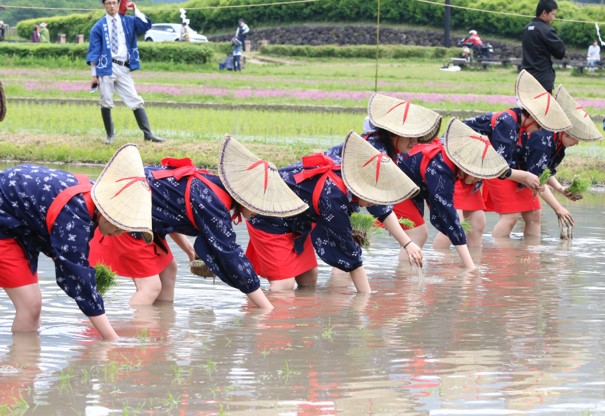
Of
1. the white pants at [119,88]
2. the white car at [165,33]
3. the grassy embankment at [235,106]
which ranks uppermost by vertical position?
the white pants at [119,88]

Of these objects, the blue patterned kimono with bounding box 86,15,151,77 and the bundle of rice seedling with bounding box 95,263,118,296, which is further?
the blue patterned kimono with bounding box 86,15,151,77

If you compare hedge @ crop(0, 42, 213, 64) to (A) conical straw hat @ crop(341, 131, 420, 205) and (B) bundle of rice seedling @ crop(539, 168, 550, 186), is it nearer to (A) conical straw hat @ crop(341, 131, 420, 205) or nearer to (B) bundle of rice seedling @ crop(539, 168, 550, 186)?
(B) bundle of rice seedling @ crop(539, 168, 550, 186)

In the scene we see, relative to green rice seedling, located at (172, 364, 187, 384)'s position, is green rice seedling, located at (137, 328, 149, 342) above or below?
below

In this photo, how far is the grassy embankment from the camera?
46.6 ft

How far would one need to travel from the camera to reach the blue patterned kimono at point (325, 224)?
7258mm

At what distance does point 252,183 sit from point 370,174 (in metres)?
0.78

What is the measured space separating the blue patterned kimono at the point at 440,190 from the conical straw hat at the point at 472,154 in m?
0.14

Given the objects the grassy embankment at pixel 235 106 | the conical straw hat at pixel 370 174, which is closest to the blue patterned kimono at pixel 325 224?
the conical straw hat at pixel 370 174

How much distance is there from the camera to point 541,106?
30.8 ft

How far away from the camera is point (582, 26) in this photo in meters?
42.2

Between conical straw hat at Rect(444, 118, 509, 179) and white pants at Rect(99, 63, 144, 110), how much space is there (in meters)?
6.23

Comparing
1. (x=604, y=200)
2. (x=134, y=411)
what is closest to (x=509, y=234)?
(x=604, y=200)

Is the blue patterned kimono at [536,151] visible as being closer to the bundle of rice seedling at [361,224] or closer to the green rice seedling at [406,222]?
the green rice seedling at [406,222]

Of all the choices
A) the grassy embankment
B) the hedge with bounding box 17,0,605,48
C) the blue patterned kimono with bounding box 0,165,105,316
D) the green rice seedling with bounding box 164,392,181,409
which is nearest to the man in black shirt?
the grassy embankment
